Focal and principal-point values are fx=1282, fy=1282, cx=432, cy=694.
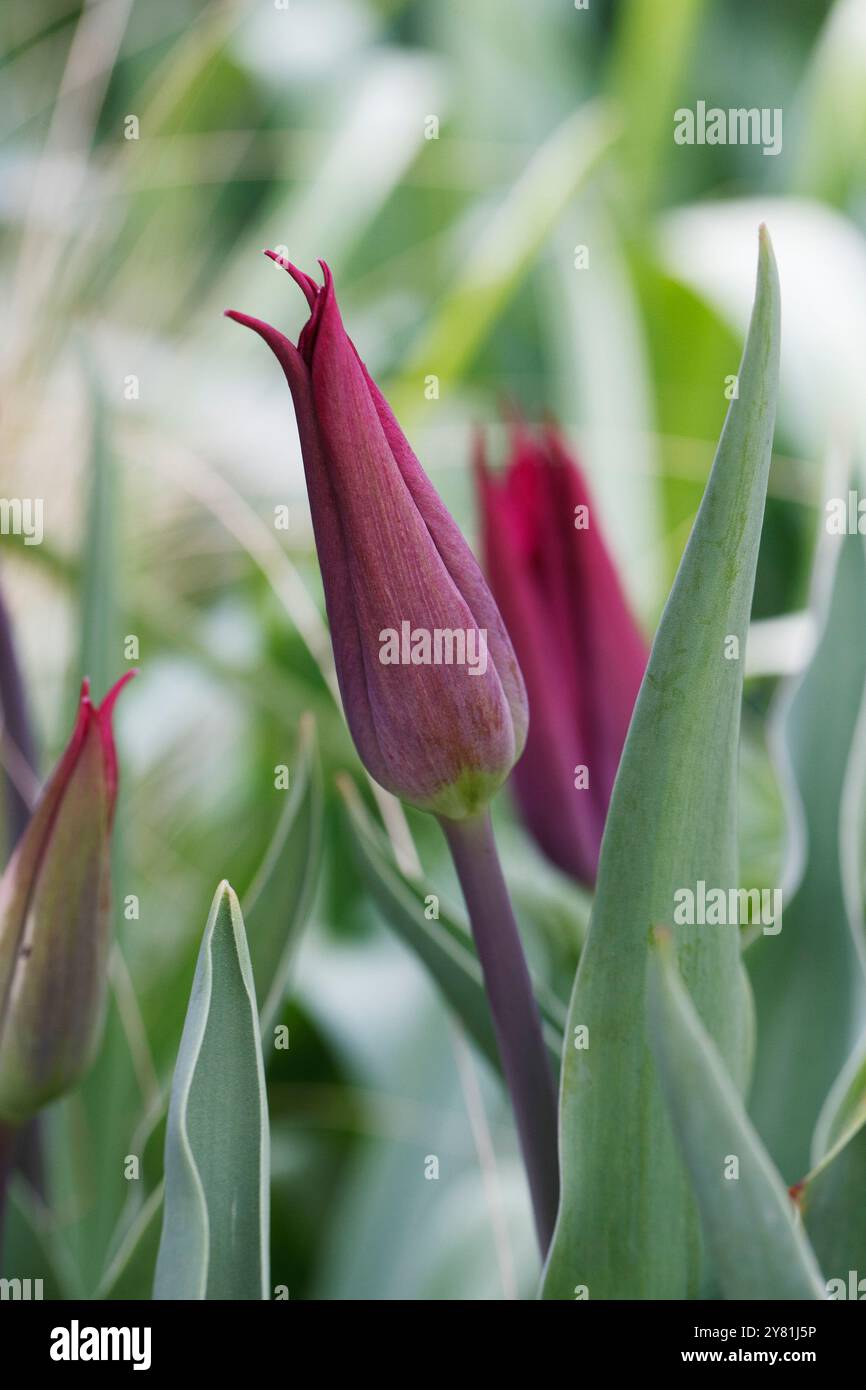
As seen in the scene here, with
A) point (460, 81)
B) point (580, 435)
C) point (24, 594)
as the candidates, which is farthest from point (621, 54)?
point (24, 594)

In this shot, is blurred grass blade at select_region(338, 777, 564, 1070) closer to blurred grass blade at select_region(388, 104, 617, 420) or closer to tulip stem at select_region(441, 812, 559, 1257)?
tulip stem at select_region(441, 812, 559, 1257)

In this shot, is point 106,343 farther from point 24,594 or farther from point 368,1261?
point 368,1261

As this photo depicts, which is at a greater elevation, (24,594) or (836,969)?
(24,594)

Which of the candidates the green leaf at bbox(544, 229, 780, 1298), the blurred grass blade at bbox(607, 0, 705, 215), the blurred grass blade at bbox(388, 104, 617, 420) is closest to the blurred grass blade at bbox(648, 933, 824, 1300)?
the green leaf at bbox(544, 229, 780, 1298)

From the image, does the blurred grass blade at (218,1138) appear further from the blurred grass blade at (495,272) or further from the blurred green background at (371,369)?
the blurred grass blade at (495,272)

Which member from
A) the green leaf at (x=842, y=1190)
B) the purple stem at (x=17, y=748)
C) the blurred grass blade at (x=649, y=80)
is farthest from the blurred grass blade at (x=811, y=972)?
the blurred grass blade at (x=649, y=80)
